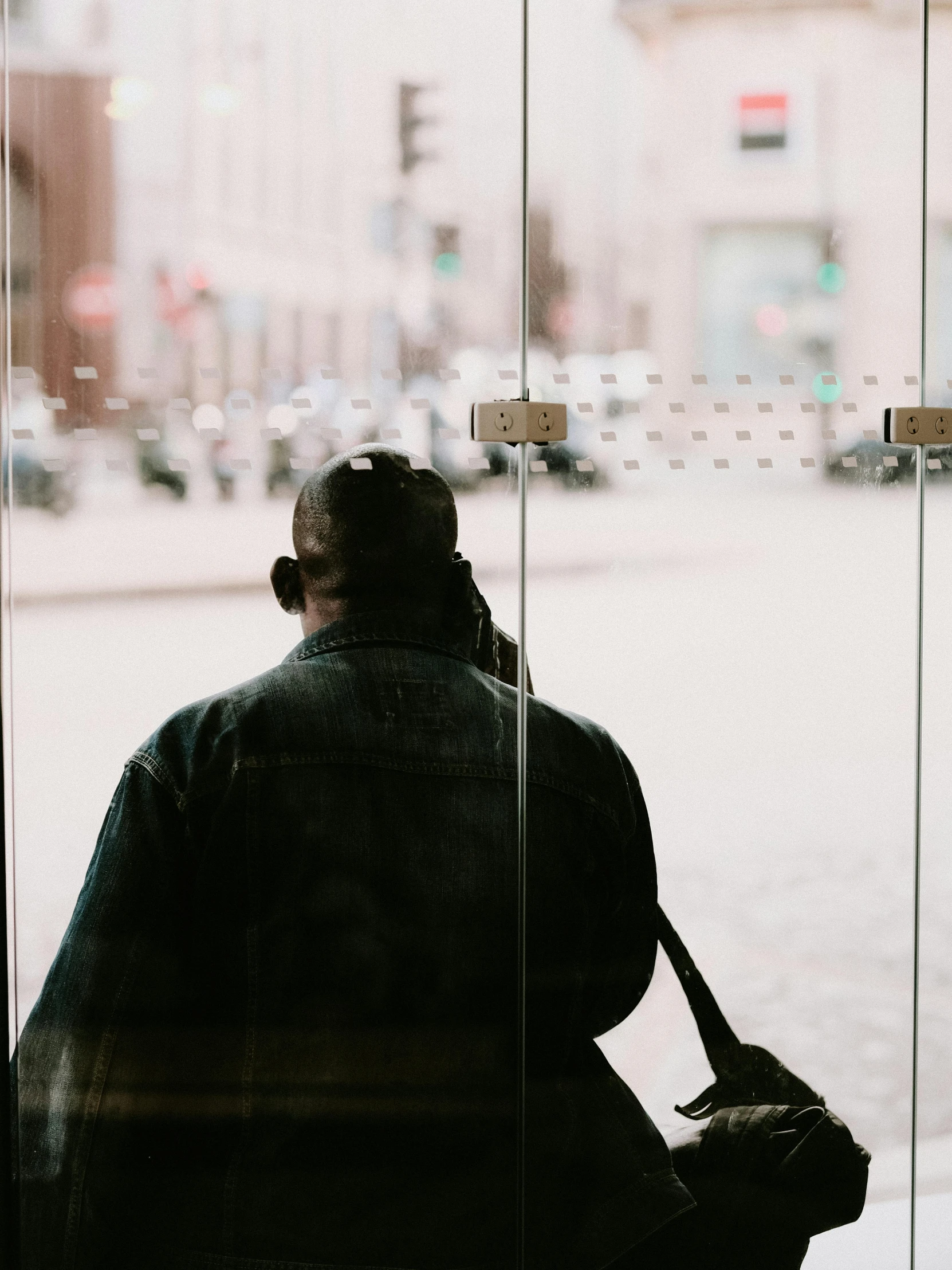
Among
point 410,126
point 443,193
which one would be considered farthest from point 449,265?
point 410,126

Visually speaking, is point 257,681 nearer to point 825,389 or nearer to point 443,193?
point 443,193

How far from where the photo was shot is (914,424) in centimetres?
→ 219

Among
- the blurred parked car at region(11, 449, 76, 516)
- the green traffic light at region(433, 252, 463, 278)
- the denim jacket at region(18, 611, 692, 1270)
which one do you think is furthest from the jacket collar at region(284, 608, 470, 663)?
the green traffic light at region(433, 252, 463, 278)

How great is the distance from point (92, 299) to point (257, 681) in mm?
613

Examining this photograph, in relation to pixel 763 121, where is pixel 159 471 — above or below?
below

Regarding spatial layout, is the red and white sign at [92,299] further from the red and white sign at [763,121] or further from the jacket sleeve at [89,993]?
the red and white sign at [763,121]

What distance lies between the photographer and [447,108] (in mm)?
2043

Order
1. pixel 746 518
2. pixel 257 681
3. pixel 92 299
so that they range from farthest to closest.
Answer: pixel 746 518, pixel 257 681, pixel 92 299

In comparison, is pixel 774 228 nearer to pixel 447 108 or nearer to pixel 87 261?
pixel 447 108

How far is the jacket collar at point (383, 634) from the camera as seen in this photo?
6.78 ft

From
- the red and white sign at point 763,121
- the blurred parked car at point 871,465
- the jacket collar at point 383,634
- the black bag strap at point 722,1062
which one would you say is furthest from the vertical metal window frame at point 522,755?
the blurred parked car at point 871,465

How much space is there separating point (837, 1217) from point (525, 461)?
1349 millimetres

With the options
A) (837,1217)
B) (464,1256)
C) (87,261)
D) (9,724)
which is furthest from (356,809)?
(837,1217)

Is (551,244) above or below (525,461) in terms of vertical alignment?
above
